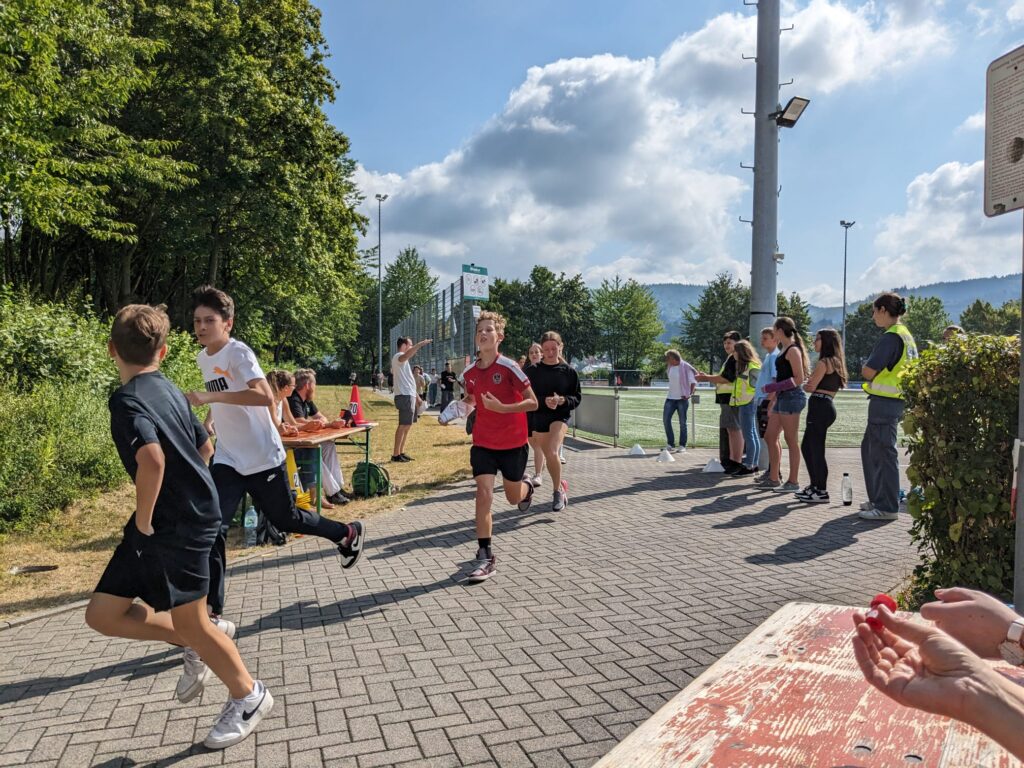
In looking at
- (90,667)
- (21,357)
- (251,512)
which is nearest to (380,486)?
(251,512)

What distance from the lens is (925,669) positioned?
136cm

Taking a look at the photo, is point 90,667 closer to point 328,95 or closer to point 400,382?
point 400,382

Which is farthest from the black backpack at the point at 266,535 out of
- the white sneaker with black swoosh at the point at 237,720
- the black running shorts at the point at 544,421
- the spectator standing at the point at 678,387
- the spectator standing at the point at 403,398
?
the spectator standing at the point at 678,387

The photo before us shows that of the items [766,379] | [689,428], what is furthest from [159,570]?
[689,428]

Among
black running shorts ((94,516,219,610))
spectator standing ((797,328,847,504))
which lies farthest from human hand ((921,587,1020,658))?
spectator standing ((797,328,847,504))

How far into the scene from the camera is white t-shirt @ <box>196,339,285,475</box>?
4520mm

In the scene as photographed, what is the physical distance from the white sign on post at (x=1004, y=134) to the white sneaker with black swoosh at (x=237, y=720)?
12.0 ft

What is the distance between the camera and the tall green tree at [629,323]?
8750 cm

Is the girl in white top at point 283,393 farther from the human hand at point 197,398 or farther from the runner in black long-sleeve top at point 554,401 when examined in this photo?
the human hand at point 197,398

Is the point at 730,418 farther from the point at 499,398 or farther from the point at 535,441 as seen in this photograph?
the point at 499,398

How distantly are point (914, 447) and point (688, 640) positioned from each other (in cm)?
181

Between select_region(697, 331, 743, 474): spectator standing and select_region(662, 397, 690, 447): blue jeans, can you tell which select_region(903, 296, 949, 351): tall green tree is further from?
select_region(697, 331, 743, 474): spectator standing

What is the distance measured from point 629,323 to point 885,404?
81521 mm

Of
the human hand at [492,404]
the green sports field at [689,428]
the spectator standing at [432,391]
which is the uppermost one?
the human hand at [492,404]
